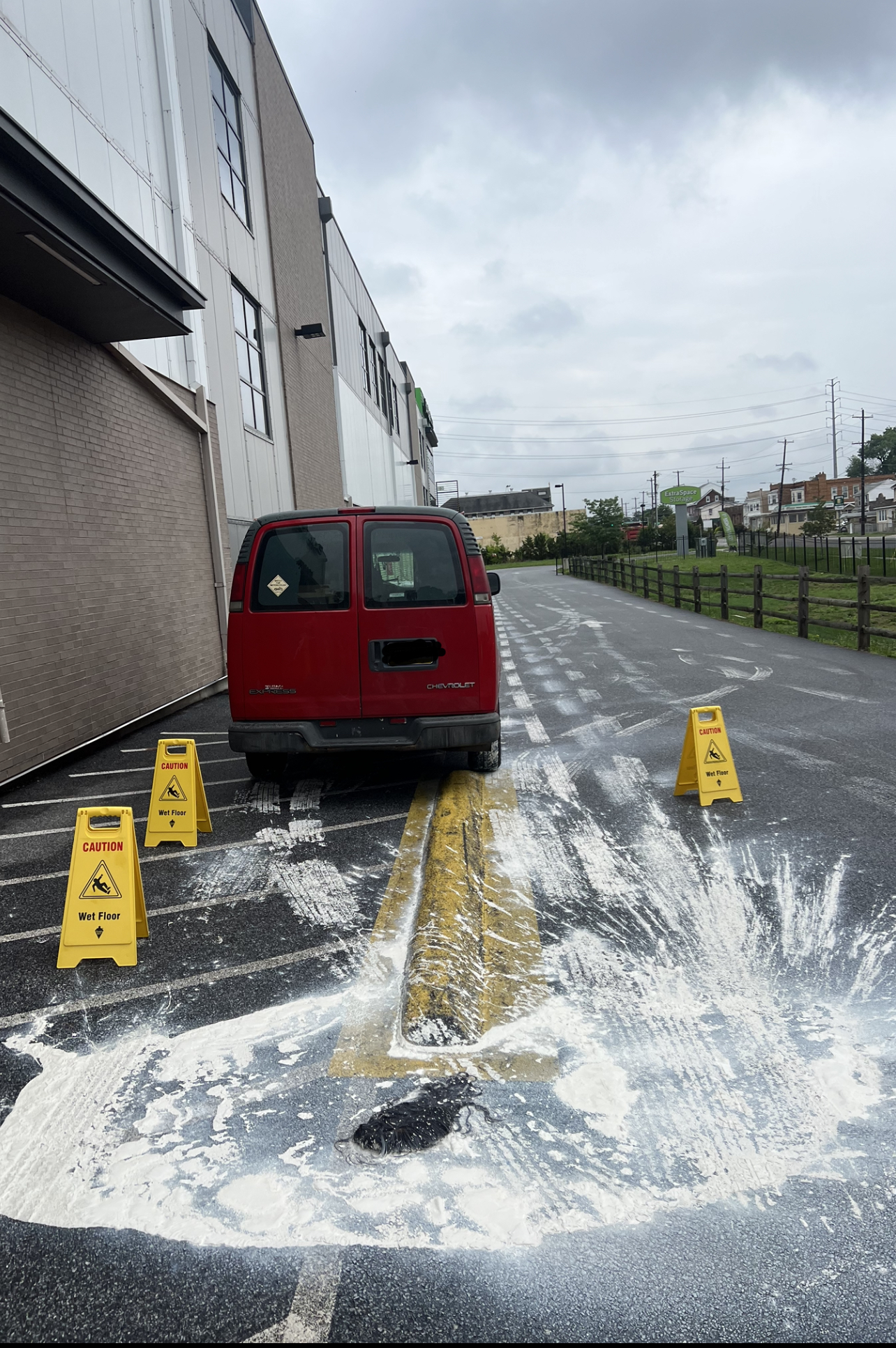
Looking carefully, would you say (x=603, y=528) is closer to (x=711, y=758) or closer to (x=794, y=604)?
(x=794, y=604)

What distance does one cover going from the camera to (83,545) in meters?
8.64

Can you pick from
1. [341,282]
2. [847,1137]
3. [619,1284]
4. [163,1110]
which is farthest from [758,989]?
[341,282]

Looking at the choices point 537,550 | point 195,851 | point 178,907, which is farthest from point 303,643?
point 537,550

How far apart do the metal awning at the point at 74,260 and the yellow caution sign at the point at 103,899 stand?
14.1ft

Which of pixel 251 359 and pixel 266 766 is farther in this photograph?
pixel 251 359

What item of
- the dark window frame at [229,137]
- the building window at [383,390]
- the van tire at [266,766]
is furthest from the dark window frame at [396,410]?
the van tire at [266,766]

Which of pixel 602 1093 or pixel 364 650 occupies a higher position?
pixel 364 650

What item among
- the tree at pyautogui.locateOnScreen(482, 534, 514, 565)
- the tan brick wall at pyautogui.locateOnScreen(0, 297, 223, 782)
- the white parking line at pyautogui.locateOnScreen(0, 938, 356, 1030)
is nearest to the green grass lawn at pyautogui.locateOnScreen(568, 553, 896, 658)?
the tan brick wall at pyautogui.locateOnScreen(0, 297, 223, 782)

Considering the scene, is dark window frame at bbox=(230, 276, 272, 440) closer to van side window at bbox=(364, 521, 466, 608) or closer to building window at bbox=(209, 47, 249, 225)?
building window at bbox=(209, 47, 249, 225)

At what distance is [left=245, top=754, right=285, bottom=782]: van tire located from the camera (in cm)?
669

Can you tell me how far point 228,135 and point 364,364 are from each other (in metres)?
16.4

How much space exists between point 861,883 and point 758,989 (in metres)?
1.27

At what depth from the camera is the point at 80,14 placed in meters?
8.78

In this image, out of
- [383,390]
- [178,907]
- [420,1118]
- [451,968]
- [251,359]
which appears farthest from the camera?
[383,390]
